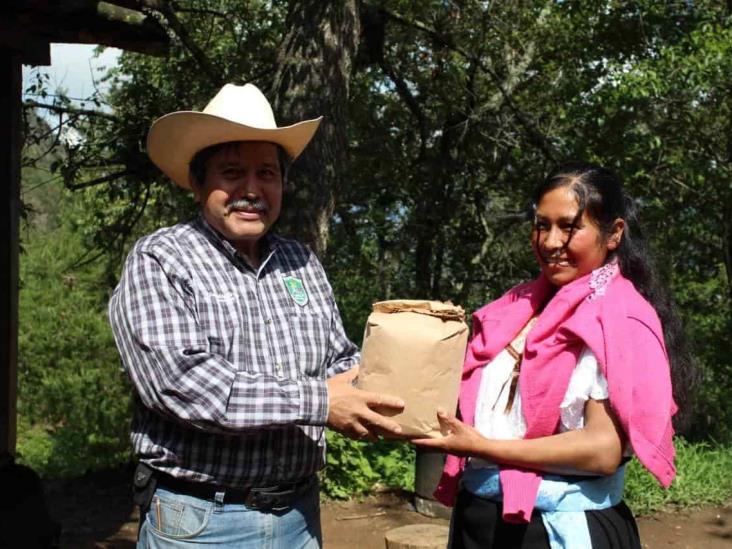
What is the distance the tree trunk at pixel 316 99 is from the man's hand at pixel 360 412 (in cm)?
292

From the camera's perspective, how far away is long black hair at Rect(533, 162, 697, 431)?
241 centimetres

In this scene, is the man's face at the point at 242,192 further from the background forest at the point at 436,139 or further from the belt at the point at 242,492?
the background forest at the point at 436,139

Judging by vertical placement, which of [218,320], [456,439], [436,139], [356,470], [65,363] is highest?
[436,139]

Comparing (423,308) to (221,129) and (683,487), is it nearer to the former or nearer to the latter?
(221,129)

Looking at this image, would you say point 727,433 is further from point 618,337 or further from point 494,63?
point 618,337

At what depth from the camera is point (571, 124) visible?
887 centimetres

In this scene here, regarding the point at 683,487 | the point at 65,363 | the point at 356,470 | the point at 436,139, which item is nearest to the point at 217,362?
the point at 356,470

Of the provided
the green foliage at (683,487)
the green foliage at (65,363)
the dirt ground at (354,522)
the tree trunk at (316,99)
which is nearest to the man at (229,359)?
the tree trunk at (316,99)

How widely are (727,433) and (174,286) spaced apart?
705 centimetres

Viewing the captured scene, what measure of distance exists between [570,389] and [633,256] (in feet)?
1.38

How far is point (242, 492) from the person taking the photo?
2.26m

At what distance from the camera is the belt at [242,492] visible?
7.32ft

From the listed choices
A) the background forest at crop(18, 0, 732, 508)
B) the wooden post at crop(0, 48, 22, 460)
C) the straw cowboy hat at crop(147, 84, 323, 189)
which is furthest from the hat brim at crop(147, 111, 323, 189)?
the background forest at crop(18, 0, 732, 508)

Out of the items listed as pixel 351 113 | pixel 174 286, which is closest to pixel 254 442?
pixel 174 286
